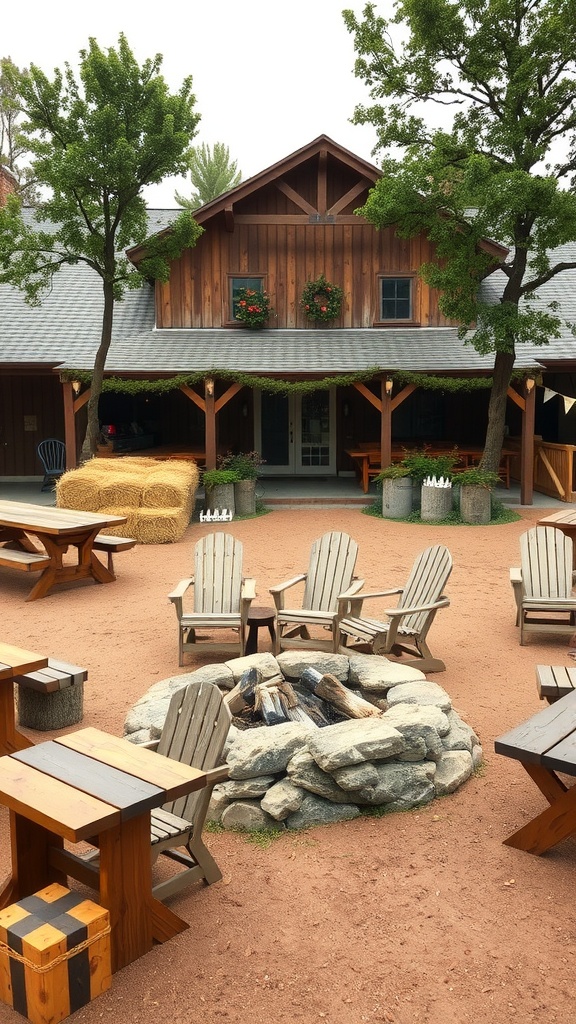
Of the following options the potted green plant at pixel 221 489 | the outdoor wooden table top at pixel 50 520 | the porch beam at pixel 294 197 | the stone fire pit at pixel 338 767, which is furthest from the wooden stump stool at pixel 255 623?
the porch beam at pixel 294 197

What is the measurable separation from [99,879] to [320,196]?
573 inches

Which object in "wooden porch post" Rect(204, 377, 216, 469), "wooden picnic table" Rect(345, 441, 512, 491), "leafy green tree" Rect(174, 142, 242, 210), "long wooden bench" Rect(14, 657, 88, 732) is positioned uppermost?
"leafy green tree" Rect(174, 142, 242, 210)

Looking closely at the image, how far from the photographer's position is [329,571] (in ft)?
22.4

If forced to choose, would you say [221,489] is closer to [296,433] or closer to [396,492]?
[396,492]

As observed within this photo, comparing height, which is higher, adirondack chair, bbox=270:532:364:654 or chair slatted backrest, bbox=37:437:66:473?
chair slatted backrest, bbox=37:437:66:473

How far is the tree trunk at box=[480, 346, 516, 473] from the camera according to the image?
532 inches

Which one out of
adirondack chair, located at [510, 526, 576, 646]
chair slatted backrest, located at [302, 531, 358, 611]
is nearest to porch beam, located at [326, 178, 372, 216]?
adirondack chair, located at [510, 526, 576, 646]

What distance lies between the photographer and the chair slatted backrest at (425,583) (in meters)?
6.28

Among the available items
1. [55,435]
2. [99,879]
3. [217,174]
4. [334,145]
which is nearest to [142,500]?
[55,435]

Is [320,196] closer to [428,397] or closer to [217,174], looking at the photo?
[428,397]

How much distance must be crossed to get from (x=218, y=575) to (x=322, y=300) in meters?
10.4

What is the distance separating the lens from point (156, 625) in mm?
7426

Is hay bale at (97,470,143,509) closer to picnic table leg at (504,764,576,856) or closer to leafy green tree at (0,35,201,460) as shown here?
leafy green tree at (0,35,201,460)

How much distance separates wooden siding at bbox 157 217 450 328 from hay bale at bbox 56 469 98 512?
5.66 metres
